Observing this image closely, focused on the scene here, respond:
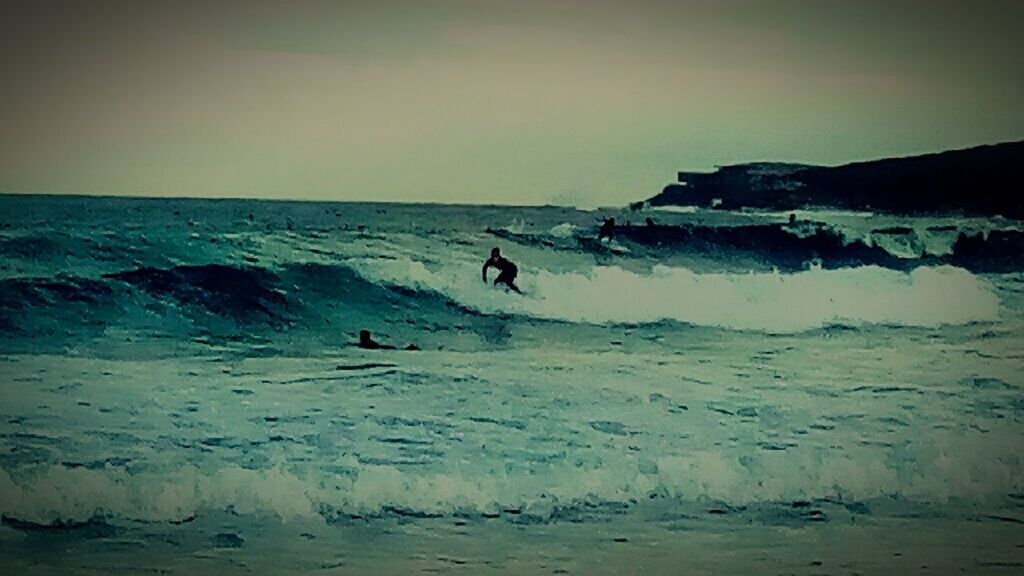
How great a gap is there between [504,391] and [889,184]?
2.95 ft

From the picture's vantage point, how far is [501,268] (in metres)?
2.57

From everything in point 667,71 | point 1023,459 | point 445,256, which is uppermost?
point 667,71

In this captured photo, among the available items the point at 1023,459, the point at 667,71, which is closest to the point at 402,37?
the point at 667,71

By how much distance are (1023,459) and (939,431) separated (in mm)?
188

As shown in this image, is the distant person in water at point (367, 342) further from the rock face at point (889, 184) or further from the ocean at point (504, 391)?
the rock face at point (889, 184)

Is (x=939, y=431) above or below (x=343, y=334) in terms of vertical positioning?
below

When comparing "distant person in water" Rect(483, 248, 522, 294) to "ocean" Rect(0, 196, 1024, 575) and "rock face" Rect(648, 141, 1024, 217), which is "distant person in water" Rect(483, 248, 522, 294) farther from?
"rock face" Rect(648, 141, 1024, 217)

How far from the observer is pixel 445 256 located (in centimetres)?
257

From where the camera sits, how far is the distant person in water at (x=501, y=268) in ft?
8.42

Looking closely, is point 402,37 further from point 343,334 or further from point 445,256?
point 343,334

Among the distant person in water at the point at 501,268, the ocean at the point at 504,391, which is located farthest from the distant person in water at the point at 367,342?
the distant person in water at the point at 501,268

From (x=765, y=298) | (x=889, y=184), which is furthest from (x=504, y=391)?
(x=889, y=184)

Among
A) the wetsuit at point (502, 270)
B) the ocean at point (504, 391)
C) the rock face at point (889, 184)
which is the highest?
the rock face at point (889, 184)

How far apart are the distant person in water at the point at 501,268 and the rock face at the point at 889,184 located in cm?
35
